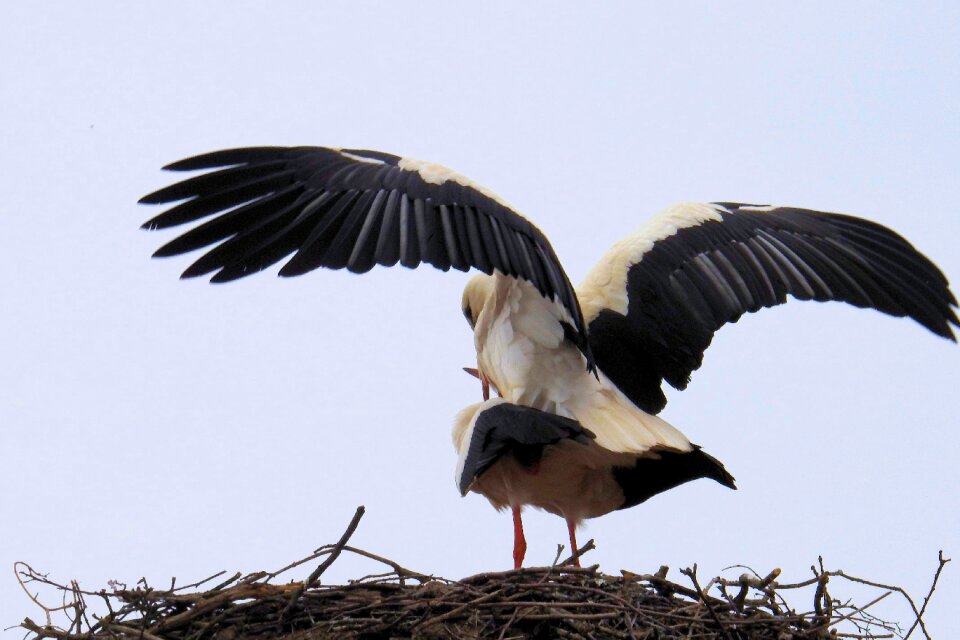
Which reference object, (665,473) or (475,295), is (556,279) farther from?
(475,295)

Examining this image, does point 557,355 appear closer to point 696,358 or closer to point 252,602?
point 696,358

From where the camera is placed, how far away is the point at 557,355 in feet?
21.7

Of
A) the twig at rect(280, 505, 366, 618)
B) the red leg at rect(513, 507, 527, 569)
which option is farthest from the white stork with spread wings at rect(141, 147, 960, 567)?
the twig at rect(280, 505, 366, 618)

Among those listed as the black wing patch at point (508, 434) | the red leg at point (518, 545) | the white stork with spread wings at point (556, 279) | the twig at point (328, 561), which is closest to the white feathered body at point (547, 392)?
the white stork with spread wings at point (556, 279)

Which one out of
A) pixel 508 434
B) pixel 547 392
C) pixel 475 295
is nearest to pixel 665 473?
pixel 547 392

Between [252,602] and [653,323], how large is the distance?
7.02 feet

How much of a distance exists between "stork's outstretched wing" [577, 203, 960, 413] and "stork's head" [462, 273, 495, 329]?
0.50 metres

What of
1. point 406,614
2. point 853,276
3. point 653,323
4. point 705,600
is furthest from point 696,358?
point 406,614

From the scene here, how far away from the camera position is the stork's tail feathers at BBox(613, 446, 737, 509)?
20.9ft

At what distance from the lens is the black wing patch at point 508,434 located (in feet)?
20.0

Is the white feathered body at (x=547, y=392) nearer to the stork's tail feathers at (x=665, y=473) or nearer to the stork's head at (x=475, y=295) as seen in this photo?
the stork's tail feathers at (x=665, y=473)

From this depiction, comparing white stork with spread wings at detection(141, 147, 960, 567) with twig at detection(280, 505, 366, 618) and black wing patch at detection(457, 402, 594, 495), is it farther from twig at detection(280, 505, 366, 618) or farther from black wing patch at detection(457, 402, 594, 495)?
twig at detection(280, 505, 366, 618)

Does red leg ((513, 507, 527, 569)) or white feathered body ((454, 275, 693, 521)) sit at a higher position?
white feathered body ((454, 275, 693, 521))

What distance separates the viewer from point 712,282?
269 inches
